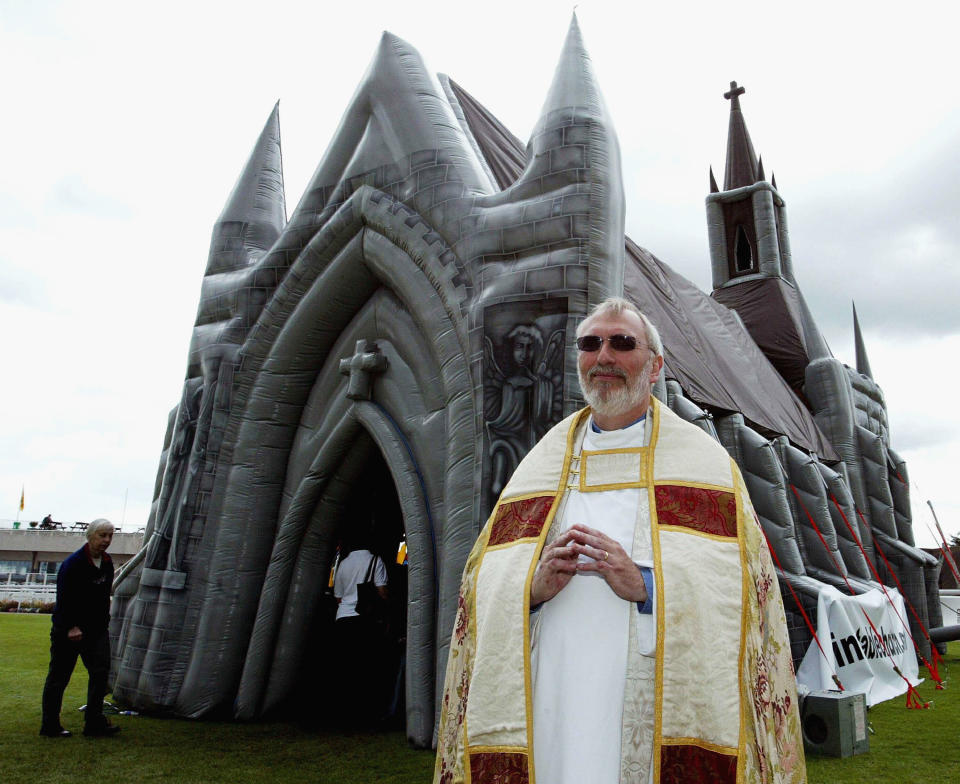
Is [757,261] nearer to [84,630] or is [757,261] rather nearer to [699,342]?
[699,342]

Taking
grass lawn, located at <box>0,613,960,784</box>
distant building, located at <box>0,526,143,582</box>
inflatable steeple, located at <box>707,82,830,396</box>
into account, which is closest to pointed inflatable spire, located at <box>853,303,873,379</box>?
inflatable steeple, located at <box>707,82,830,396</box>

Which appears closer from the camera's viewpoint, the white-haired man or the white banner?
the white-haired man

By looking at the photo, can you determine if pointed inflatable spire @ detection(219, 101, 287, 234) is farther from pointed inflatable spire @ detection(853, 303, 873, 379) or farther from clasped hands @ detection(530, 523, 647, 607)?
pointed inflatable spire @ detection(853, 303, 873, 379)

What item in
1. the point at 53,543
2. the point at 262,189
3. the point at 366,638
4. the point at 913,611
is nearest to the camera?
the point at 366,638

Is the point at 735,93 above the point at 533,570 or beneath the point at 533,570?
above

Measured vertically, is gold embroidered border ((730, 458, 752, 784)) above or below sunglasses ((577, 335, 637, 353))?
below

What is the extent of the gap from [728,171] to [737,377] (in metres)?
10.1

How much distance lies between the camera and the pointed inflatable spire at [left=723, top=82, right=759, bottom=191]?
18.8 m

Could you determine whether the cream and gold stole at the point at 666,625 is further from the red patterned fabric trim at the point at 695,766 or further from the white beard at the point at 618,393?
the white beard at the point at 618,393

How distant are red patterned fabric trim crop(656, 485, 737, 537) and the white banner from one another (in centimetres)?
583

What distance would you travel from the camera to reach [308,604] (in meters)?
6.53

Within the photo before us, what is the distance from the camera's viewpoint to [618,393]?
2.38 metres

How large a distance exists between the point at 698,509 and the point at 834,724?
4.06 m

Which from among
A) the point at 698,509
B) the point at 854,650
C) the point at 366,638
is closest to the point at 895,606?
the point at 854,650
